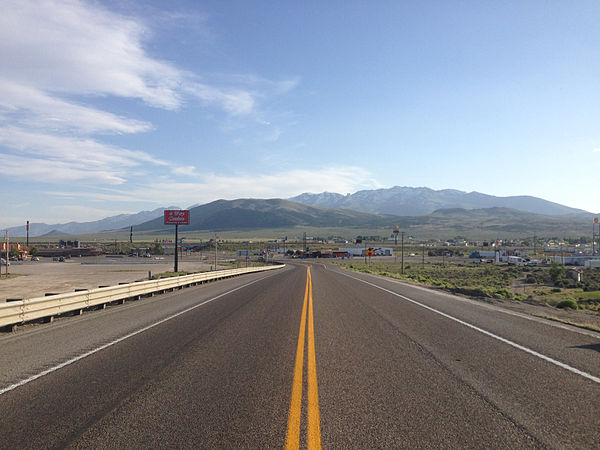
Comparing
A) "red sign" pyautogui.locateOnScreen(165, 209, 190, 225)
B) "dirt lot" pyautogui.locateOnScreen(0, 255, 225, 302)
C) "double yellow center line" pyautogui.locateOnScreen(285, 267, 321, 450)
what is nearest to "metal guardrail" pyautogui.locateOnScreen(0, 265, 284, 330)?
"dirt lot" pyautogui.locateOnScreen(0, 255, 225, 302)

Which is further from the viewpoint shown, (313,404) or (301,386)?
(301,386)

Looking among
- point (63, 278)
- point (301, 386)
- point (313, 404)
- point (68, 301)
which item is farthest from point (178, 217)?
point (313, 404)

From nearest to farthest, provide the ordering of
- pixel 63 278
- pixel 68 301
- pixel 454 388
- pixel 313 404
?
1. pixel 313 404
2. pixel 454 388
3. pixel 68 301
4. pixel 63 278

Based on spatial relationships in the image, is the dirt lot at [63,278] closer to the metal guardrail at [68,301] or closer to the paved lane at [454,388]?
the metal guardrail at [68,301]

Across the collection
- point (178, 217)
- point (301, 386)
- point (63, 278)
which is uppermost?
point (178, 217)

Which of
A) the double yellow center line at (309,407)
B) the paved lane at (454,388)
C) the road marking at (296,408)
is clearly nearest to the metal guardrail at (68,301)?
the double yellow center line at (309,407)

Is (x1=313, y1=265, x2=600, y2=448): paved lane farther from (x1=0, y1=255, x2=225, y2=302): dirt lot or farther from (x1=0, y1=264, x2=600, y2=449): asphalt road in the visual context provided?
(x1=0, y1=255, x2=225, y2=302): dirt lot

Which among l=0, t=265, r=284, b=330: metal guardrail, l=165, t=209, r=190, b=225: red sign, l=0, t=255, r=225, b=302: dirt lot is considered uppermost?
Answer: l=165, t=209, r=190, b=225: red sign

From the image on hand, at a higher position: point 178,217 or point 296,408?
point 178,217

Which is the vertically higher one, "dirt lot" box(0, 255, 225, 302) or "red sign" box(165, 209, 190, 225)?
"red sign" box(165, 209, 190, 225)

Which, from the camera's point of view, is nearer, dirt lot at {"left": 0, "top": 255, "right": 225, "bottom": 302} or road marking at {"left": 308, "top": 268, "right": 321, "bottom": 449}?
road marking at {"left": 308, "top": 268, "right": 321, "bottom": 449}

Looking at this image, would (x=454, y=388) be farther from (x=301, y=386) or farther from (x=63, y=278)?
(x=63, y=278)

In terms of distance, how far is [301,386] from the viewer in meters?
6.46

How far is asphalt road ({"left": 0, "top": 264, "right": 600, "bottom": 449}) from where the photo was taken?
4.85m
